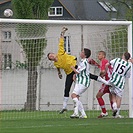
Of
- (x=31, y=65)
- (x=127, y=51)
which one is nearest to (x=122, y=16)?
(x=31, y=65)

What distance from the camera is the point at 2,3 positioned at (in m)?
58.4

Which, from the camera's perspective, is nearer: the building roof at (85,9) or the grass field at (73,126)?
the grass field at (73,126)

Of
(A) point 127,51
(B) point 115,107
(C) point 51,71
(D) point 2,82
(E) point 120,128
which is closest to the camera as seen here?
(E) point 120,128

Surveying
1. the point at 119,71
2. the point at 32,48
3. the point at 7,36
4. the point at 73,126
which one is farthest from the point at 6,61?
the point at 73,126

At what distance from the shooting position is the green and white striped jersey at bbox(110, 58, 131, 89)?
18031 mm

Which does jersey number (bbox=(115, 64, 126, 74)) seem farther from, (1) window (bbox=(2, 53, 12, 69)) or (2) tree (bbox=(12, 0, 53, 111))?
(1) window (bbox=(2, 53, 12, 69))

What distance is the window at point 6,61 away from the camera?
23422mm

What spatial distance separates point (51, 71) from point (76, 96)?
941 cm

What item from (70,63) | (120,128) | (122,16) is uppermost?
(122,16)

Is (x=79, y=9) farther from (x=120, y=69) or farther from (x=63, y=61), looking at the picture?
(x=120, y=69)

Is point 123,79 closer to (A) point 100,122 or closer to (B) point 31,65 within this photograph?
(A) point 100,122

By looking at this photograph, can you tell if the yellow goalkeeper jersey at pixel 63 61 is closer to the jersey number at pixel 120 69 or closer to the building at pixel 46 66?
the jersey number at pixel 120 69

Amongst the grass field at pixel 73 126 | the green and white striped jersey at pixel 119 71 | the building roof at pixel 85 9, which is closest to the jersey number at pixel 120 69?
the green and white striped jersey at pixel 119 71

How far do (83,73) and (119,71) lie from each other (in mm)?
869
